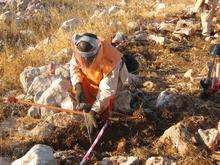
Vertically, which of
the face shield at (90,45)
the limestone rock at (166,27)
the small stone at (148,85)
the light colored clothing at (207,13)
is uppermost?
the face shield at (90,45)

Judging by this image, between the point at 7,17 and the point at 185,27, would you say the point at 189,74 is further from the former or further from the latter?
the point at 7,17

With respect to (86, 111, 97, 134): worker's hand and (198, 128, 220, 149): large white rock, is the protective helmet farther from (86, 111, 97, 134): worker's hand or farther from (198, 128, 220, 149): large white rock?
(198, 128, 220, 149): large white rock

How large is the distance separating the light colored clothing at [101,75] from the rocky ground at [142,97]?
0.37 metres

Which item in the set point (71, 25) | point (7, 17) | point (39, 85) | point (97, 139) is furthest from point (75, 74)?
point (7, 17)

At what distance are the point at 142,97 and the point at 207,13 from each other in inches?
112

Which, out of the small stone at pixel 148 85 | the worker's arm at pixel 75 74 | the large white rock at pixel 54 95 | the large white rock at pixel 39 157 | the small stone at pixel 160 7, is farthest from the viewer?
the small stone at pixel 160 7

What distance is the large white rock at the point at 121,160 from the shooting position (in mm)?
5773

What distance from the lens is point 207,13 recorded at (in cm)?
987

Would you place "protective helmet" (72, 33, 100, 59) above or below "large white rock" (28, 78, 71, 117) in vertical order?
above

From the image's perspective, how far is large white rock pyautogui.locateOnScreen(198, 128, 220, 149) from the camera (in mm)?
6012

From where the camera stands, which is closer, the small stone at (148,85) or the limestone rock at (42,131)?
the limestone rock at (42,131)

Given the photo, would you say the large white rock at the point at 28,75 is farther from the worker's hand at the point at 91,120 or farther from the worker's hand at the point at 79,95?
the worker's hand at the point at 91,120

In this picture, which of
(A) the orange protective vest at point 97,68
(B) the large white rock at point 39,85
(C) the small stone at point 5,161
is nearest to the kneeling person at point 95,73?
(A) the orange protective vest at point 97,68

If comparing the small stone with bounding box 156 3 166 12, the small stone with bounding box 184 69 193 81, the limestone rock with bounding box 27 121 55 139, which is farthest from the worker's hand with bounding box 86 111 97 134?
the small stone with bounding box 156 3 166 12
